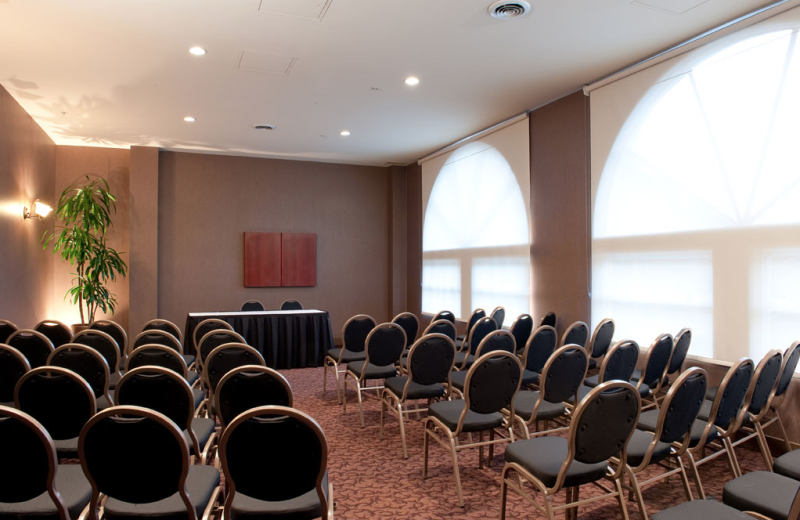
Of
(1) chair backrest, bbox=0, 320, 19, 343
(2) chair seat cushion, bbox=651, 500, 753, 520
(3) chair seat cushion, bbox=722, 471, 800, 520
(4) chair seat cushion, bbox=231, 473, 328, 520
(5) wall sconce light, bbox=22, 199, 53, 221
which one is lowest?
(4) chair seat cushion, bbox=231, 473, 328, 520

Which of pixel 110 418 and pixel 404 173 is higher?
pixel 404 173

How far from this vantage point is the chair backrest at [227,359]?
11.5ft

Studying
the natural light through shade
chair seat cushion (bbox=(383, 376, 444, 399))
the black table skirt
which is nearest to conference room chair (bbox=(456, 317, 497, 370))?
chair seat cushion (bbox=(383, 376, 444, 399))

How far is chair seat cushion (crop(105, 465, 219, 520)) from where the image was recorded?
2.07m

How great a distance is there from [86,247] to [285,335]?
3.37m

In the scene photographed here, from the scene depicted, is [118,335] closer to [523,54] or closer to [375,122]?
[375,122]

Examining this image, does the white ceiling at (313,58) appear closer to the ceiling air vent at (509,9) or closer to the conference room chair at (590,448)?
the ceiling air vent at (509,9)

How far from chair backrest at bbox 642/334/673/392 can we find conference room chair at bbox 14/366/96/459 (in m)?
3.61

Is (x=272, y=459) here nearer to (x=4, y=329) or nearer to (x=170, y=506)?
(x=170, y=506)

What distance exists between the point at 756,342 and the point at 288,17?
15.0 feet

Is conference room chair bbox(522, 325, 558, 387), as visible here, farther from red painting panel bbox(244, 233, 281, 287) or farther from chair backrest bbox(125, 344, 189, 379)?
red painting panel bbox(244, 233, 281, 287)

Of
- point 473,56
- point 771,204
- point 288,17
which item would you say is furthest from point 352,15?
point 771,204

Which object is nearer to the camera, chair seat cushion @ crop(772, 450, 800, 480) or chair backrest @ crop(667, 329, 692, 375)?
chair seat cushion @ crop(772, 450, 800, 480)

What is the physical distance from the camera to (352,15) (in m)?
4.29
